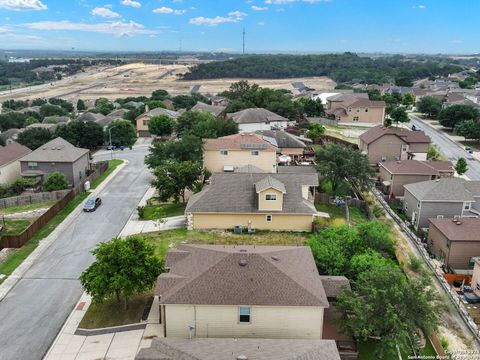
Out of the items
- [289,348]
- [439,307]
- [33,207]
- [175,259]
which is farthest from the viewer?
[33,207]

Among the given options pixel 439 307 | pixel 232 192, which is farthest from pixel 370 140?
pixel 439 307

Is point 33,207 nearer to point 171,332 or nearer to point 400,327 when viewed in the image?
point 171,332

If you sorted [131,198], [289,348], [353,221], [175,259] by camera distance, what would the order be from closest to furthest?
[289,348], [175,259], [353,221], [131,198]

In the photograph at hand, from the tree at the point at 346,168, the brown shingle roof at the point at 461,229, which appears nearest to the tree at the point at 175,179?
the tree at the point at 346,168

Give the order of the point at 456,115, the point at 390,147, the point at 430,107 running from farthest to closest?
the point at 430,107 < the point at 456,115 < the point at 390,147

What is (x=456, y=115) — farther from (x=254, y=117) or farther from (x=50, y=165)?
(x=50, y=165)

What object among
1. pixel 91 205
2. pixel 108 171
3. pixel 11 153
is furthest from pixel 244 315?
pixel 11 153
